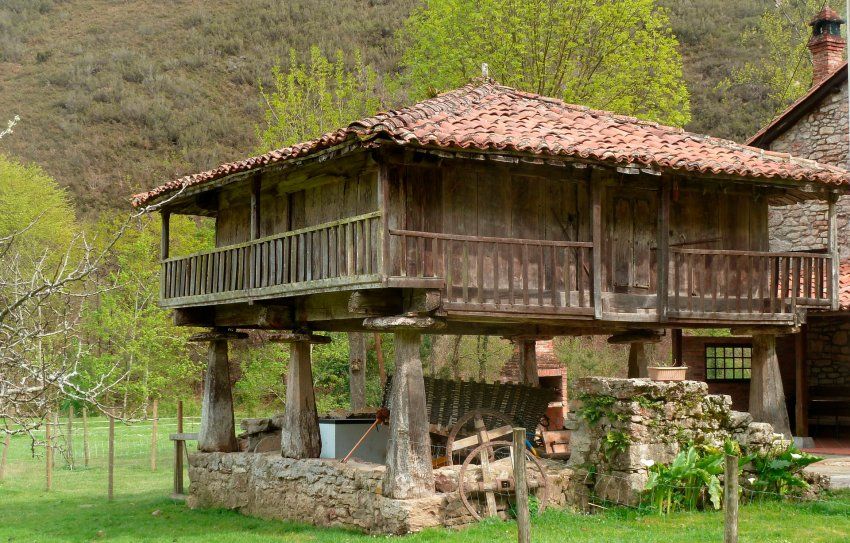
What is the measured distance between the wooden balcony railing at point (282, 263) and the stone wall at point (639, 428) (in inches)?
116

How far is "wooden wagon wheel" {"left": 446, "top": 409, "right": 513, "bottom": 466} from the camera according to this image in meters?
Result: 11.9

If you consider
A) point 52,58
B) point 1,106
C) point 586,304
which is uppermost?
point 52,58

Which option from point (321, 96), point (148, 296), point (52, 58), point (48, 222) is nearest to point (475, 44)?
point (321, 96)

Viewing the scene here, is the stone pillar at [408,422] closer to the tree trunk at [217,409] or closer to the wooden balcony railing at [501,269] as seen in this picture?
the wooden balcony railing at [501,269]

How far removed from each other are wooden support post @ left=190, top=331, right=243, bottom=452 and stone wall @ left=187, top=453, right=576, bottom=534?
271 millimetres

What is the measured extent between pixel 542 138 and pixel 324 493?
188 inches

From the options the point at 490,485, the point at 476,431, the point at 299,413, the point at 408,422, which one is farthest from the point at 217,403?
the point at 490,485

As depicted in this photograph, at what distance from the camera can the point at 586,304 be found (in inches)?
445

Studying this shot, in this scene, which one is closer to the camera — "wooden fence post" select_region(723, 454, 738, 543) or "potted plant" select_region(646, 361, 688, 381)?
"wooden fence post" select_region(723, 454, 738, 543)

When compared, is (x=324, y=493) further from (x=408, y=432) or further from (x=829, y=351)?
(x=829, y=351)

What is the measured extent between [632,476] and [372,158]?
4255mm

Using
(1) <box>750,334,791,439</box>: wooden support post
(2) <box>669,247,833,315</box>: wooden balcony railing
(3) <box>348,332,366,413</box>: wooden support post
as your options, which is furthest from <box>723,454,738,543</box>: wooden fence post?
(3) <box>348,332,366,413</box>: wooden support post

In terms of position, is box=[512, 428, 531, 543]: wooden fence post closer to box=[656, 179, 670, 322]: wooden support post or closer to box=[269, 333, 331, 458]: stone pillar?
box=[656, 179, 670, 322]: wooden support post

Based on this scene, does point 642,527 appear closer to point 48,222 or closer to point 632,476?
point 632,476
